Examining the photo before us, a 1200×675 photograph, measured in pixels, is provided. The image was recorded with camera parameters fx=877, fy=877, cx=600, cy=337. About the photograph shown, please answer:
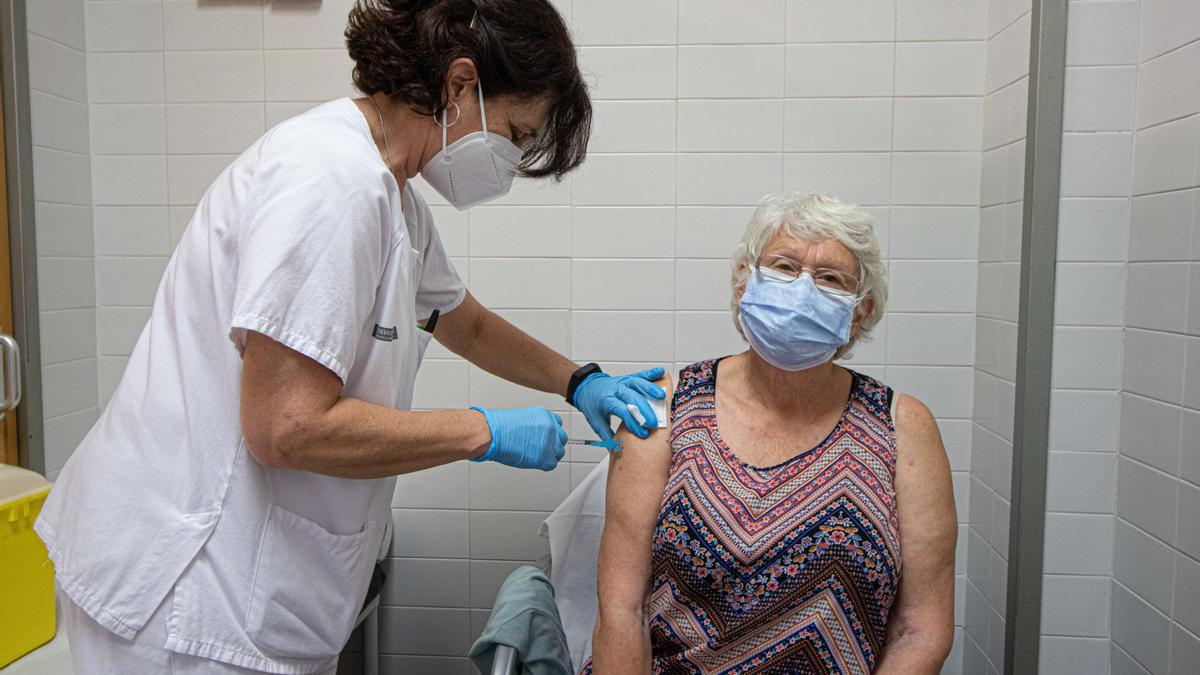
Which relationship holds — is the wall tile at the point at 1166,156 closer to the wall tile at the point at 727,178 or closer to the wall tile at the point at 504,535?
the wall tile at the point at 727,178

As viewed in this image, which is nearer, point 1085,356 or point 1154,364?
point 1154,364

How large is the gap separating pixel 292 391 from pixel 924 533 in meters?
1.00

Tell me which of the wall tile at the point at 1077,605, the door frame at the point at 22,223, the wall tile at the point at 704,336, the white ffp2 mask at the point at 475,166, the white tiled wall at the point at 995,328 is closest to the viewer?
the white ffp2 mask at the point at 475,166

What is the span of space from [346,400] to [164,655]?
1.34 ft

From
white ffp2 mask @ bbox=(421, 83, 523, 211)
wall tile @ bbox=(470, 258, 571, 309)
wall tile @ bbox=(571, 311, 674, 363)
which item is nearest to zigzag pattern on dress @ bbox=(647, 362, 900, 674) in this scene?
white ffp2 mask @ bbox=(421, 83, 523, 211)

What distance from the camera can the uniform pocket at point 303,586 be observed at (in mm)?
1136

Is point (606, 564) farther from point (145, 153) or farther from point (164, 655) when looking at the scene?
point (145, 153)

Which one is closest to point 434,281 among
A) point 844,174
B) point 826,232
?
point 826,232

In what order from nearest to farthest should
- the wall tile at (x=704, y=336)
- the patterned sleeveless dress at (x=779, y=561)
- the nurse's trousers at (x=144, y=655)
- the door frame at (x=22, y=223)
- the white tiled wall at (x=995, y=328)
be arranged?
the nurse's trousers at (x=144, y=655) → the patterned sleeveless dress at (x=779, y=561) → the white tiled wall at (x=995, y=328) → the door frame at (x=22, y=223) → the wall tile at (x=704, y=336)

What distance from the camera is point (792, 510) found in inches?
55.6

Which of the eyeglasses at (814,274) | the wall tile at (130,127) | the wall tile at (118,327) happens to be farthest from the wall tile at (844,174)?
the wall tile at (118,327)

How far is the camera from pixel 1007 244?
1.88m

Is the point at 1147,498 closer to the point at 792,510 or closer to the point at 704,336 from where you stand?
the point at 792,510

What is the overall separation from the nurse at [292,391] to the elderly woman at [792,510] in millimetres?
331
